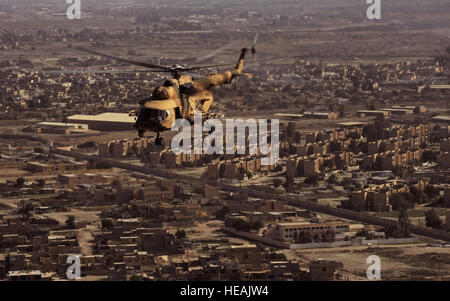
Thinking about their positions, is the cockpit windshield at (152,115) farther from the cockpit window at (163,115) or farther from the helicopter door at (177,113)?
the helicopter door at (177,113)

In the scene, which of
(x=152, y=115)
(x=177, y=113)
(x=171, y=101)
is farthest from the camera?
(x=177, y=113)

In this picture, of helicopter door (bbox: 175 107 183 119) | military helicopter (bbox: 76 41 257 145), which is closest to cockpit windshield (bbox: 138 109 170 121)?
military helicopter (bbox: 76 41 257 145)

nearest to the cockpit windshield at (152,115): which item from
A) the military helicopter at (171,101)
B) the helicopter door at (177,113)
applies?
the military helicopter at (171,101)

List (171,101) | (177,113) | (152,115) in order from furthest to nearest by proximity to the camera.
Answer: (177,113) → (171,101) → (152,115)

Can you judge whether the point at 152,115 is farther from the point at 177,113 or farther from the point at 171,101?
the point at 177,113

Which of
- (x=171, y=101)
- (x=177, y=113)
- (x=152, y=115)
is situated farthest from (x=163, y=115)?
(x=177, y=113)

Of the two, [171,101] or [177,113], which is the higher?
[171,101]

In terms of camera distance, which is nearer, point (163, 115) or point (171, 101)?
point (163, 115)

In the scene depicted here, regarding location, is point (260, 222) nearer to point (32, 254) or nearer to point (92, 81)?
point (32, 254)

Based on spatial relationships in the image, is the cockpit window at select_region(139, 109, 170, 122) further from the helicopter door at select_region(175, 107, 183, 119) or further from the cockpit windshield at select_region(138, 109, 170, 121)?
the helicopter door at select_region(175, 107, 183, 119)
